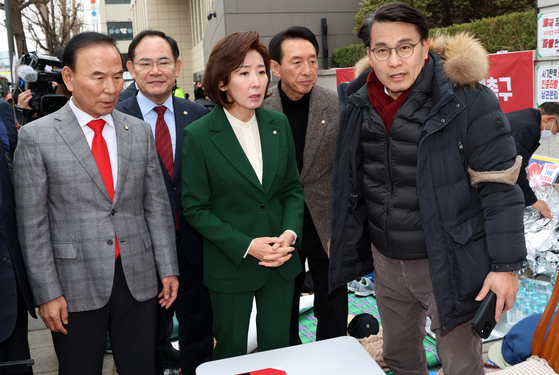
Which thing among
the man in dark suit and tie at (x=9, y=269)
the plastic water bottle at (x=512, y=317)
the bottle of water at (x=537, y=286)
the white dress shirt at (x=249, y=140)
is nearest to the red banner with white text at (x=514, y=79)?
the bottle of water at (x=537, y=286)

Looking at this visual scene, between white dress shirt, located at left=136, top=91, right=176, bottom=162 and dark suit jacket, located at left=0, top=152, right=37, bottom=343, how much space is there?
3.03ft

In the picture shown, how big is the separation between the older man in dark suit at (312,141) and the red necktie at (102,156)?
3.69ft

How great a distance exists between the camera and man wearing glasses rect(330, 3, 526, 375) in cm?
196

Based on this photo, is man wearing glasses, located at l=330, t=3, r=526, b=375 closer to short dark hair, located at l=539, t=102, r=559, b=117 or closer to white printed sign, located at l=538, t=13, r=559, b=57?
short dark hair, located at l=539, t=102, r=559, b=117

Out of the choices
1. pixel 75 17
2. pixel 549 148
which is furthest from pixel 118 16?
pixel 549 148

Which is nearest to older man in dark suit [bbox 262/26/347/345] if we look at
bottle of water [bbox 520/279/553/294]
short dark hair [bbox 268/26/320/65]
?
short dark hair [bbox 268/26/320/65]

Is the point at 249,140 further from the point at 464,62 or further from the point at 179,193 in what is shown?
the point at 464,62

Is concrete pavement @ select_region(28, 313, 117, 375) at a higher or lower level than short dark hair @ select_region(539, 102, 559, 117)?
lower

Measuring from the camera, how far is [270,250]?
82.8 inches

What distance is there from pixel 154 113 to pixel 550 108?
441 centimetres

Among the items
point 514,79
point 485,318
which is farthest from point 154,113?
point 514,79

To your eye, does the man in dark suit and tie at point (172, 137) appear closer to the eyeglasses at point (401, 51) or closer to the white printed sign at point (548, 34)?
the eyeglasses at point (401, 51)

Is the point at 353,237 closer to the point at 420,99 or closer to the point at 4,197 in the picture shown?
the point at 420,99

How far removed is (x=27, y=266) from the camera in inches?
76.0
